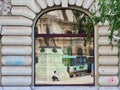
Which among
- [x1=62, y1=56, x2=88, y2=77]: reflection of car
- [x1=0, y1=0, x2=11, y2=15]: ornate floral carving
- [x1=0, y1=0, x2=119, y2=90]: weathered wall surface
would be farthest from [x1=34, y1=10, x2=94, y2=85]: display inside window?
[x1=0, y1=0, x2=11, y2=15]: ornate floral carving

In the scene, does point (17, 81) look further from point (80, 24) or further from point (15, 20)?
point (80, 24)

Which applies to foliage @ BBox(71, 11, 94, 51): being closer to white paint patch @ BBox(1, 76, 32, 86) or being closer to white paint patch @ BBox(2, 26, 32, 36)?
white paint patch @ BBox(2, 26, 32, 36)

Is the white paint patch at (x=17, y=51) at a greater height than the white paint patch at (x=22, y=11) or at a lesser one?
lesser

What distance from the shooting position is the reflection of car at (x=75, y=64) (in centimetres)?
1683

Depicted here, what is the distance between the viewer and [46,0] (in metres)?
16.4

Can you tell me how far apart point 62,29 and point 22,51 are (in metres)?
1.91

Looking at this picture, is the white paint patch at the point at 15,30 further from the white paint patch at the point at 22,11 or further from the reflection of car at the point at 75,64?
the reflection of car at the point at 75,64

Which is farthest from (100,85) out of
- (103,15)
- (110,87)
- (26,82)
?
(103,15)

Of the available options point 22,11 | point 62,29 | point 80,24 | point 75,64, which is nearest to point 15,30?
point 22,11

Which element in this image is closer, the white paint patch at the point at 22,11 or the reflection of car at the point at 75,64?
the white paint patch at the point at 22,11

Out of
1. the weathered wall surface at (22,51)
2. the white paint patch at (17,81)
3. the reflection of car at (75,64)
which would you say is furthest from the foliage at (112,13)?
the reflection of car at (75,64)

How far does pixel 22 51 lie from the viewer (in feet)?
53.1

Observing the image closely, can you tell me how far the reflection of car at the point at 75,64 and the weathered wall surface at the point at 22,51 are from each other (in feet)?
2.60

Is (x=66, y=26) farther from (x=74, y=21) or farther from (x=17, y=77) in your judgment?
(x=17, y=77)
